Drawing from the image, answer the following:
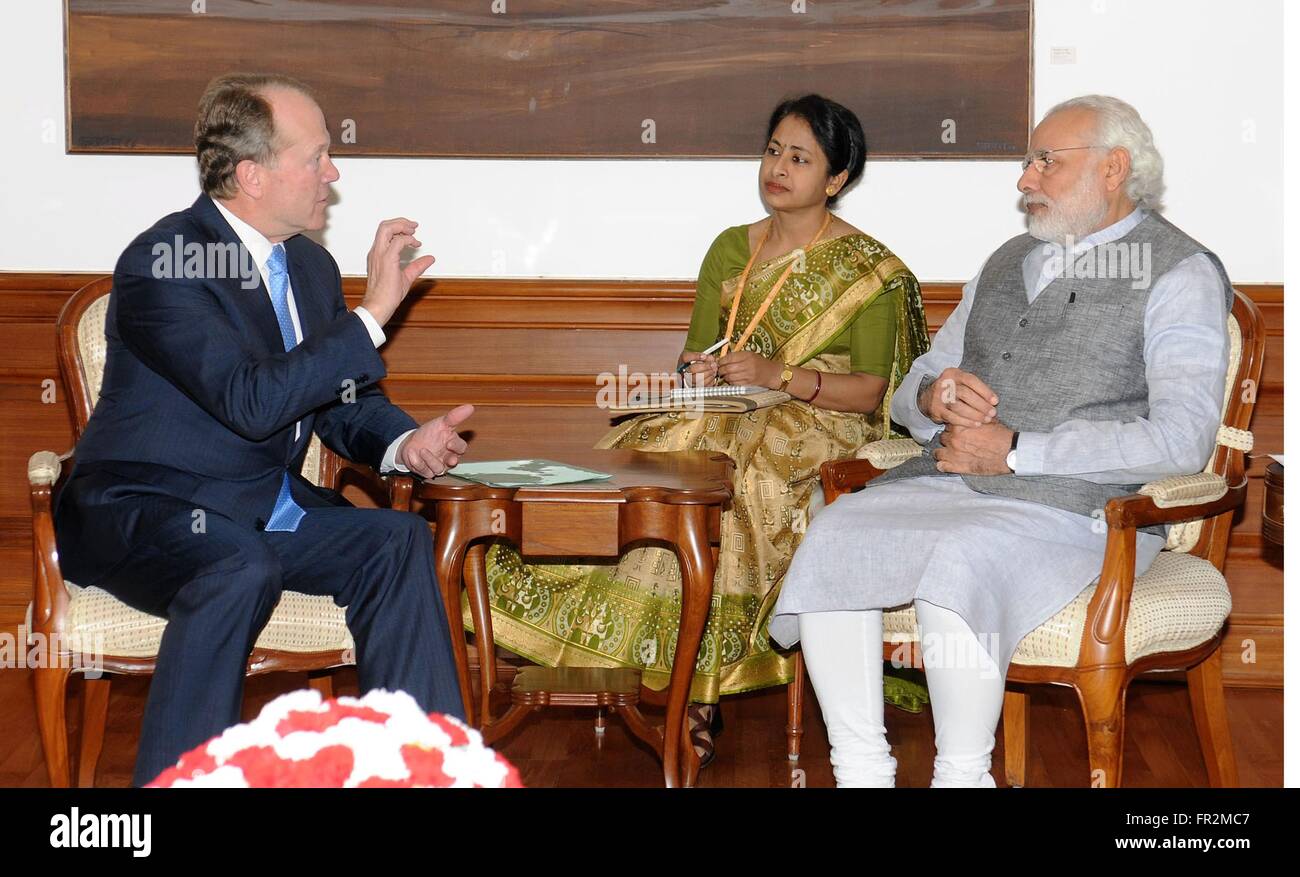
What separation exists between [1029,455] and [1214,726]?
717 millimetres

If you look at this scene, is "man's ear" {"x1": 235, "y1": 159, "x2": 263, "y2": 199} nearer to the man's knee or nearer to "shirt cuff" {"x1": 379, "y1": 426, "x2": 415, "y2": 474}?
"shirt cuff" {"x1": 379, "y1": 426, "x2": 415, "y2": 474}

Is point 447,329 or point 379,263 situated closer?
point 379,263

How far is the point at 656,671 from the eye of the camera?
3346 mm

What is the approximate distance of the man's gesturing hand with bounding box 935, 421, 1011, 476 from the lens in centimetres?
281

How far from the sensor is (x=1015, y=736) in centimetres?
317

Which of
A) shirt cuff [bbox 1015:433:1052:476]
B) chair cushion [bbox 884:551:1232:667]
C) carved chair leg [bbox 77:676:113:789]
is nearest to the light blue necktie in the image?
carved chair leg [bbox 77:676:113:789]

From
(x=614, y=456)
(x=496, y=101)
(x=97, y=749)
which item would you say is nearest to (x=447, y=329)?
(x=496, y=101)

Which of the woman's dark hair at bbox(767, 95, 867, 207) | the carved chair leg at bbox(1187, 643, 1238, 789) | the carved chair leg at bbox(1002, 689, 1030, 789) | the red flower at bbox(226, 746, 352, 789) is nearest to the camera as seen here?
the red flower at bbox(226, 746, 352, 789)

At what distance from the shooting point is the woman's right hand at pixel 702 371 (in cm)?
341

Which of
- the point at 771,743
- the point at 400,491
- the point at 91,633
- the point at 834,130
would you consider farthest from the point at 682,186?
the point at 91,633

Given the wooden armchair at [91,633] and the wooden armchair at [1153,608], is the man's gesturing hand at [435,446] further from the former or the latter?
the wooden armchair at [1153,608]

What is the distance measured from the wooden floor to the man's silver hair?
1.32m
